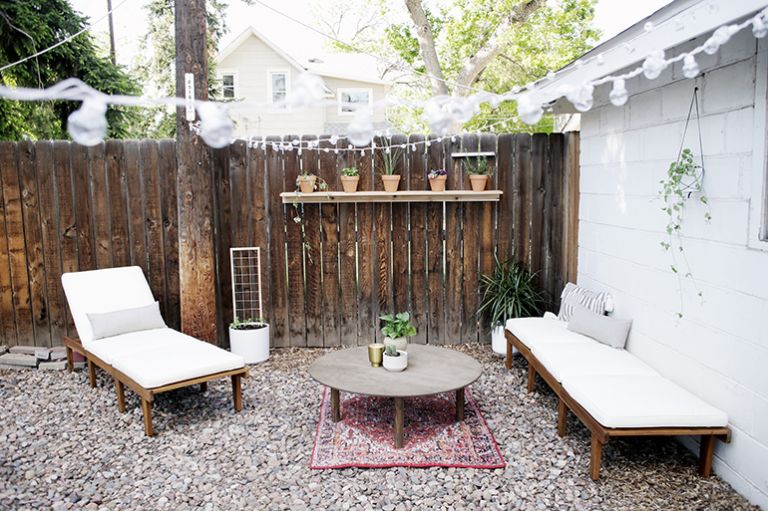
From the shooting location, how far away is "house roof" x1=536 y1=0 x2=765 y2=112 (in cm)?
221

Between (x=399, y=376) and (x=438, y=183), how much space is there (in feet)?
6.44

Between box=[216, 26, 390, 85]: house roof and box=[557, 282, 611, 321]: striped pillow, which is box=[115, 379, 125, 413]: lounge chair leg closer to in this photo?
box=[557, 282, 611, 321]: striped pillow

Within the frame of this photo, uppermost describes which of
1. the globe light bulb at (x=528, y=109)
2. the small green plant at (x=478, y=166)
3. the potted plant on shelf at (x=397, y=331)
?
the globe light bulb at (x=528, y=109)

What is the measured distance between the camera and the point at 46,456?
3.21 m

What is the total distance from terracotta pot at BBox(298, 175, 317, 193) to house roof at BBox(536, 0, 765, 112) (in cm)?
218

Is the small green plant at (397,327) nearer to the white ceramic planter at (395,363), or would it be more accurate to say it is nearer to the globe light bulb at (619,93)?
the white ceramic planter at (395,363)

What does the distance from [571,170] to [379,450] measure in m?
3.01

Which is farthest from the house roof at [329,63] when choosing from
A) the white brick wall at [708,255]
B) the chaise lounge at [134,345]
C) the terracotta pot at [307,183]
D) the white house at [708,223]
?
the white house at [708,223]

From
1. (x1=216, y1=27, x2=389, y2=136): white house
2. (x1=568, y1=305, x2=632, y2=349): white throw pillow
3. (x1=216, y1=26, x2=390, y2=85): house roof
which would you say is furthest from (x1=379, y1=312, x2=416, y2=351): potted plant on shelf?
(x1=216, y1=27, x2=389, y2=136): white house

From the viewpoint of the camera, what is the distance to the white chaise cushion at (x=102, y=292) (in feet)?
14.1

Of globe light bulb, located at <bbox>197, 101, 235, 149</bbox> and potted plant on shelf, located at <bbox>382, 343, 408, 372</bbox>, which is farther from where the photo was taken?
potted plant on shelf, located at <bbox>382, 343, 408, 372</bbox>

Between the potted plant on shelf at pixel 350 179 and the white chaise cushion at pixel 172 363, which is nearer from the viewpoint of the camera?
the white chaise cushion at pixel 172 363

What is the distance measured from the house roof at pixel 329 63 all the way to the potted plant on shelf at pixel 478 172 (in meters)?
6.23

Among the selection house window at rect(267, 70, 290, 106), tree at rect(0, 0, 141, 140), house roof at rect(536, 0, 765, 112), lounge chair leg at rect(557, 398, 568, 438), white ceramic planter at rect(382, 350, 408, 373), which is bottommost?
lounge chair leg at rect(557, 398, 568, 438)
